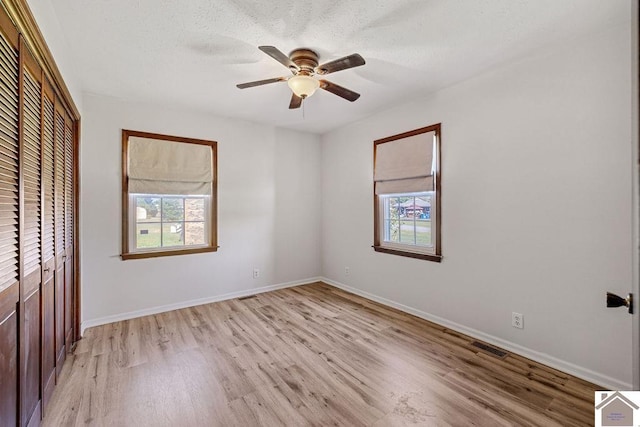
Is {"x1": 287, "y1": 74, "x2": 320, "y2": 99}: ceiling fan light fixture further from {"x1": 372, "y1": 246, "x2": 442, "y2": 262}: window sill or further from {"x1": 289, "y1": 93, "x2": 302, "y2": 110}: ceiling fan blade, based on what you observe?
{"x1": 372, "y1": 246, "x2": 442, "y2": 262}: window sill

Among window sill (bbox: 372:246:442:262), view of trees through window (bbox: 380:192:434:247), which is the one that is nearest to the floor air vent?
window sill (bbox: 372:246:442:262)

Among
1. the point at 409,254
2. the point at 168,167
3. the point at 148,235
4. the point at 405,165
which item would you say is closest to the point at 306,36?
the point at 405,165

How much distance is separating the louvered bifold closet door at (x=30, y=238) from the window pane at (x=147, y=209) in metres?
1.86

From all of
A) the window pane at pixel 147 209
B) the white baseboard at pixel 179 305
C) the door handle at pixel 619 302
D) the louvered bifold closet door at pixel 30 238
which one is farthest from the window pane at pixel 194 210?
the door handle at pixel 619 302

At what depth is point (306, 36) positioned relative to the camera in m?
2.11

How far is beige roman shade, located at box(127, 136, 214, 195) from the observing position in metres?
3.38

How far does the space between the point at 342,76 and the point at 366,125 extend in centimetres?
134

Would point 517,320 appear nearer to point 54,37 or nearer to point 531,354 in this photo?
point 531,354

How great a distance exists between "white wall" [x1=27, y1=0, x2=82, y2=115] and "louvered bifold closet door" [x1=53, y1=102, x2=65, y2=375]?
297 mm

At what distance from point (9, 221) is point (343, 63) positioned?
2.05 m

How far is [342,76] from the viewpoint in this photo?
9.07ft

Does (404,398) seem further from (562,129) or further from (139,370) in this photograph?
(562,129)

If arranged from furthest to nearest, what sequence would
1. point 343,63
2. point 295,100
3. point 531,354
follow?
point 295,100 < point 531,354 < point 343,63

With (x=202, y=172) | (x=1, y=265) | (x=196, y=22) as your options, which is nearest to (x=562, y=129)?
(x=196, y=22)
